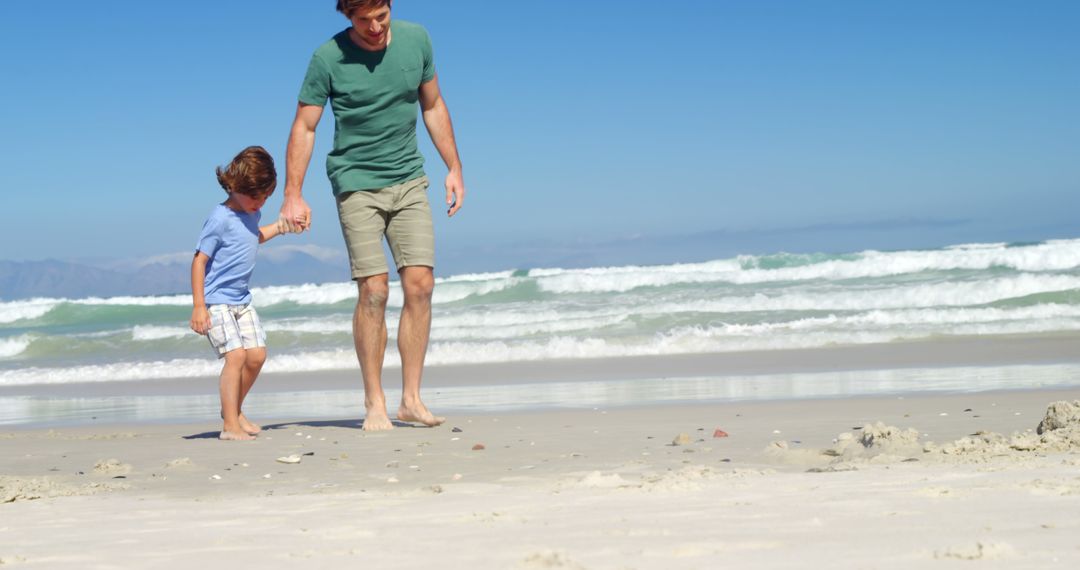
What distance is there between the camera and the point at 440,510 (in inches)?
113

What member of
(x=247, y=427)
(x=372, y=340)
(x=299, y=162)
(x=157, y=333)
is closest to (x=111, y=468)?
(x=247, y=427)

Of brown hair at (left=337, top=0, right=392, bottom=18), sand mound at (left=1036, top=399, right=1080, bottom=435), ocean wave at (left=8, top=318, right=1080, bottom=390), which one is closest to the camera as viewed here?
sand mound at (left=1036, top=399, right=1080, bottom=435)

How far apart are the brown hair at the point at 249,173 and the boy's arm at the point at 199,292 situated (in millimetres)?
343

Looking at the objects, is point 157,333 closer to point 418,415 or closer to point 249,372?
point 249,372

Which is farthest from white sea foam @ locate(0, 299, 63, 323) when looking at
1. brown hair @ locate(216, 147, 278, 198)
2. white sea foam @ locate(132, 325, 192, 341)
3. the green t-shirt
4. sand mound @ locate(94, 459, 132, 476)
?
sand mound @ locate(94, 459, 132, 476)

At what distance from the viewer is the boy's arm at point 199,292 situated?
5.07 meters

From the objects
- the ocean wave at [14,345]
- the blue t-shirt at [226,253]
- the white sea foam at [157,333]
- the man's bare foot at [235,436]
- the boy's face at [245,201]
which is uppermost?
the boy's face at [245,201]

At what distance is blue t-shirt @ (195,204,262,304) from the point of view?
5141mm

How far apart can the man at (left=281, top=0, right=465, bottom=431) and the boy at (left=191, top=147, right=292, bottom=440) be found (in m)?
0.18

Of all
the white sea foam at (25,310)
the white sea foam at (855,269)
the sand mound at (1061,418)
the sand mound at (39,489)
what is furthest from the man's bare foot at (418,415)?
the white sea foam at (25,310)

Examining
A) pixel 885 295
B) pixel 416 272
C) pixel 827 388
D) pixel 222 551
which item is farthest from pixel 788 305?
pixel 222 551

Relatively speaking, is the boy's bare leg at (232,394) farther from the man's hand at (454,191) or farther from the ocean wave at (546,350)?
the ocean wave at (546,350)

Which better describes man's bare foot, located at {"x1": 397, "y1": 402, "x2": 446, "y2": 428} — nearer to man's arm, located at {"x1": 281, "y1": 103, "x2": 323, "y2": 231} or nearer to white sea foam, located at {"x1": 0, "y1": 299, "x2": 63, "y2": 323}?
man's arm, located at {"x1": 281, "y1": 103, "x2": 323, "y2": 231}

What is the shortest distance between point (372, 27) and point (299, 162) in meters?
0.70
